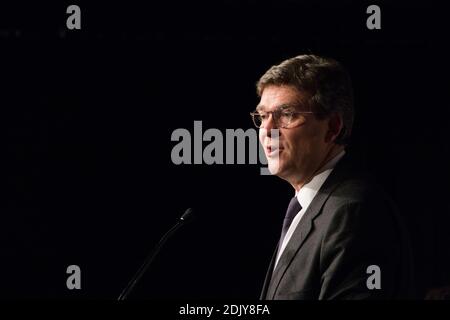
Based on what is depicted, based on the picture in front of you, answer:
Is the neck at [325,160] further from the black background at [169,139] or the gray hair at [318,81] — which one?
the black background at [169,139]

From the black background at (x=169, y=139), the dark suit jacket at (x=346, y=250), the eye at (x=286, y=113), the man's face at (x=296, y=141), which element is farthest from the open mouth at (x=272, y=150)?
the black background at (x=169, y=139)

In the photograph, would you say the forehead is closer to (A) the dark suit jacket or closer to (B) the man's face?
(B) the man's face

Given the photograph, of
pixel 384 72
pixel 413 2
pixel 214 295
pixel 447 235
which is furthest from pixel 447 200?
pixel 214 295

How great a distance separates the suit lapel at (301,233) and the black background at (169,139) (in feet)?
4.12

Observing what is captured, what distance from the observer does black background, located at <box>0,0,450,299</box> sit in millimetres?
2854

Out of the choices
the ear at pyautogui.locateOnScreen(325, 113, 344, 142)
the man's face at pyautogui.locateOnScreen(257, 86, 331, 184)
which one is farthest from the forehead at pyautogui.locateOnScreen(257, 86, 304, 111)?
the ear at pyautogui.locateOnScreen(325, 113, 344, 142)

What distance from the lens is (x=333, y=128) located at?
1.86 metres

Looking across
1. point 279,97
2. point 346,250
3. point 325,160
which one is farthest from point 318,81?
point 346,250

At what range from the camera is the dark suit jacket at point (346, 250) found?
1.48 meters

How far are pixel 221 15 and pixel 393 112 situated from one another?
102cm

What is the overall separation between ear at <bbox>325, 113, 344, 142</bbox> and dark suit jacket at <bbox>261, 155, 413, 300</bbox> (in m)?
0.22

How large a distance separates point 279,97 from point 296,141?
15 centimetres

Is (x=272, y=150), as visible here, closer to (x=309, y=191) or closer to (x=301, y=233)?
(x=309, y=191)

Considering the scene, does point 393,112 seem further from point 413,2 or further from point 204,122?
point 204,122
